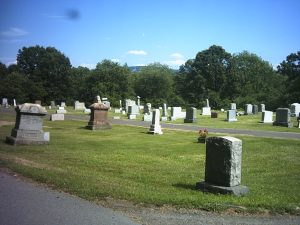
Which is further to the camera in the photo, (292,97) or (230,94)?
(230,94)

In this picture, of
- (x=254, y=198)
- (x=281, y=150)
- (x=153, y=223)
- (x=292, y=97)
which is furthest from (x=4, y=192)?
(x=292, y=97)

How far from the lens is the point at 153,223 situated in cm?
585

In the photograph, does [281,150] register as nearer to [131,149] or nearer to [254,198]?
[131,149]

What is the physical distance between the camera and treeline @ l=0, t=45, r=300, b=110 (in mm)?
77938

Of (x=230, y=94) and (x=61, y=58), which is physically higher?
(x=61, y=58)

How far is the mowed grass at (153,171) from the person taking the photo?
7238mm

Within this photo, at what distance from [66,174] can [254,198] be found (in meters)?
4.51

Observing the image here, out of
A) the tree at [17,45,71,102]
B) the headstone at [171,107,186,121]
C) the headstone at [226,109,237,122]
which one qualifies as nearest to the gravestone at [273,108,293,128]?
the headstone at [226,109,237,122]

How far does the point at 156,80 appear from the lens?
99.7 m

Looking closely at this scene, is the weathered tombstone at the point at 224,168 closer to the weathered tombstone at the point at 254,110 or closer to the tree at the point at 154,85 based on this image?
the weathered tombstone at the point at 254,110

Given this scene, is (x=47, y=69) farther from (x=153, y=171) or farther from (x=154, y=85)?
(x=153, y=171)

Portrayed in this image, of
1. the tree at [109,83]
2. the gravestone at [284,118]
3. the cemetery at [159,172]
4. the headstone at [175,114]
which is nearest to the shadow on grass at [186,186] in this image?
the cemetery at [159,172]

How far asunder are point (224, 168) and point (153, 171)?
3.06 meters

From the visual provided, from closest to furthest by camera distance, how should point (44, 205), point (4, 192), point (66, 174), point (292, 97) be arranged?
point (44, 205) < point (4, 192) < point (66, 174) < point (292, 97)
